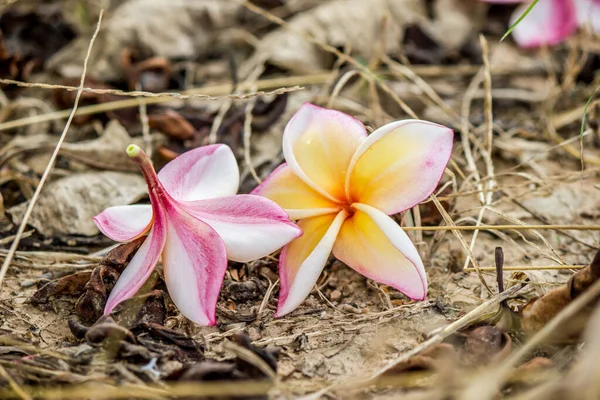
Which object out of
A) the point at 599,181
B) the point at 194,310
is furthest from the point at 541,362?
the point at 599,181

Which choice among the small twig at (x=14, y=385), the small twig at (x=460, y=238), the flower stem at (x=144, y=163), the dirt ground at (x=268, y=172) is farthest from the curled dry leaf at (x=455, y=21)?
the small twig at (x=14, y=385)

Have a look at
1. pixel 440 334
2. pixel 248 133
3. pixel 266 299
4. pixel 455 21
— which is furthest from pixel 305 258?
pixel 455 21

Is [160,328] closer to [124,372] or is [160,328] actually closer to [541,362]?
[124,372]

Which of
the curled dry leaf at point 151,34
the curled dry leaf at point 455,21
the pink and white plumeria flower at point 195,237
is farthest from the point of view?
the curled dry leaf at point 455,21

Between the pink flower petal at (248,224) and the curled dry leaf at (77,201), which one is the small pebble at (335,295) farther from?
the curled dry leaf at (77,201)

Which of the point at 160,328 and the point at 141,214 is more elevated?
the point at 141,214

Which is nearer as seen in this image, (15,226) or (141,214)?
(141,214)

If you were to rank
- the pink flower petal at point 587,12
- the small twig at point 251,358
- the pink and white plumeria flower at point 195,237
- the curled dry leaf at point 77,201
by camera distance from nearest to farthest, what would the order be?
Result: the small twig at point 251,358
the pink and white plumeria flower at point 195,237
the curled dry leaf at point 77,201
the pink flower petal at point 587,12
